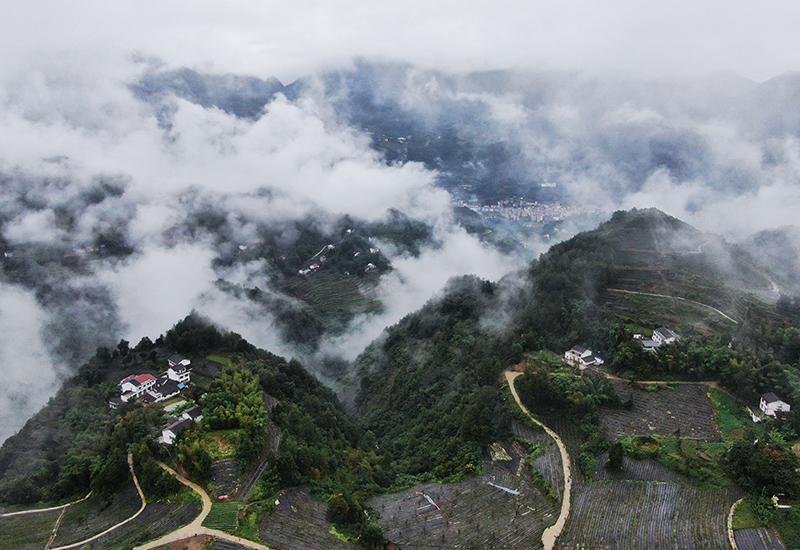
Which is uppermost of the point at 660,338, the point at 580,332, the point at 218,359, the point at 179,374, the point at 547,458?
the point at 660,338

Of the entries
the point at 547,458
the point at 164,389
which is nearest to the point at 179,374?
the point at 164,389

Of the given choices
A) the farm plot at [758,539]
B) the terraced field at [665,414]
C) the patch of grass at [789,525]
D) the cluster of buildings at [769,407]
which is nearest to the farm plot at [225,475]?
the terraced field at [665,414]

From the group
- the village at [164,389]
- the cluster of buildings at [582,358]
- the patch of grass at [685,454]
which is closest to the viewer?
the patch of grass at [685,454]

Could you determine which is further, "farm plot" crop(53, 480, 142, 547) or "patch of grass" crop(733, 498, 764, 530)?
"farm plot" crop(53, 480, 142, 547)

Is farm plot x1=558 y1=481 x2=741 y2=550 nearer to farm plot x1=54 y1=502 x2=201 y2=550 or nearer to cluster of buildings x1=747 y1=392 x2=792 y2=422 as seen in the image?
cluster of buildings x1=747 y1=392 x2=792 y2=422

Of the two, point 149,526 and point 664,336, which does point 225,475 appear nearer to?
point 149,526

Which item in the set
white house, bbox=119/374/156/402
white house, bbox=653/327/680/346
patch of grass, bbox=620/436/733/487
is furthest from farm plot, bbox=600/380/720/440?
white house, bbox=119/374/156/402

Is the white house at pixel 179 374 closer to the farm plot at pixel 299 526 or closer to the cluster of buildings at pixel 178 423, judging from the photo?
the cluster of buildings at pixel 178 423
